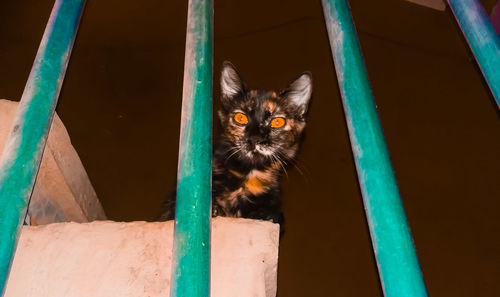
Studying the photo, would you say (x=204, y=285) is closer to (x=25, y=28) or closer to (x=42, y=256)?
(x=42, y=256)

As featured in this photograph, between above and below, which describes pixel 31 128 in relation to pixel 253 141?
below

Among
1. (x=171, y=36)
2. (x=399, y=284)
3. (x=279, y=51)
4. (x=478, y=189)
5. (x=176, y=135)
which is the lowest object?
(x=399, y=284)

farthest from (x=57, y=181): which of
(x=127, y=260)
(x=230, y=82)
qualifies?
(x=230, y=82)

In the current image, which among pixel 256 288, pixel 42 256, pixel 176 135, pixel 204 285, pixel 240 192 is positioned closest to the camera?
pixel 204 285

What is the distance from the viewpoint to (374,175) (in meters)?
1.05

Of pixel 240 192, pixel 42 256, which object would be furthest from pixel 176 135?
pixel 42 256

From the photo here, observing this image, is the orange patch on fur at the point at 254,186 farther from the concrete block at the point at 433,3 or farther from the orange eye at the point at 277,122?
the concrete block at the point at 433,3

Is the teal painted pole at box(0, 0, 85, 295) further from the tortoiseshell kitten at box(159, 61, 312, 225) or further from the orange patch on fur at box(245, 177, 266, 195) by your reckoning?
the orange patch on fur at box(245, 177, 266, 195)

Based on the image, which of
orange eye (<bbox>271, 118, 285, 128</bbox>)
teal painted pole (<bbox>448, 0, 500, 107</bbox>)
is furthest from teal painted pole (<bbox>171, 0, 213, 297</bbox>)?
teal painted pole (<bbox>448, 0, 500, 107</bbox>)

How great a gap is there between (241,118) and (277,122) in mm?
188

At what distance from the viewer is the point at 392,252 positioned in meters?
0.90

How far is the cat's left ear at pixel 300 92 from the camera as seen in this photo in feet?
6.99

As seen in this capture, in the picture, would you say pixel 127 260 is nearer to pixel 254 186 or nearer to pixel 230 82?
pixel 254 186

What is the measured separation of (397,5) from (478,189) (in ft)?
6.36
